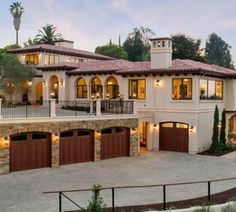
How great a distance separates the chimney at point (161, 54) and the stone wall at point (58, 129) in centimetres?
551

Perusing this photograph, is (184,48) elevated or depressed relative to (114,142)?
elevated

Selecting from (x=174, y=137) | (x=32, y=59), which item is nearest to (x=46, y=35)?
(x=32, y=59)

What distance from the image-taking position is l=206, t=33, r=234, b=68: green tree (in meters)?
95.1

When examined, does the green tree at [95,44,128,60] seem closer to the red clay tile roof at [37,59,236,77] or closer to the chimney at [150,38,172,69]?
the red clay tile roof at [37,59,236,77]

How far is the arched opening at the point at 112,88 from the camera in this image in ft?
114

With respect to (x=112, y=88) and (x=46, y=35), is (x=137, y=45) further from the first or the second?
(x=112, y=88)

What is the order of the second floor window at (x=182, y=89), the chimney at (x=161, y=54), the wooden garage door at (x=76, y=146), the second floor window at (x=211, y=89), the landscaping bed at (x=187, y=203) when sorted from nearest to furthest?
the landscaping bed at (x=187, y=203) < the wooden garage door at (x=76, y=146) < the second floor window at (x=182, y=89) < the second floor window at (x=211, y=89) < the chimney at (x=161, y=54)

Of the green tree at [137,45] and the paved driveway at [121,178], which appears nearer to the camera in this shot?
the paved driveway at [121,178]

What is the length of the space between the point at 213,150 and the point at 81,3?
21.2m

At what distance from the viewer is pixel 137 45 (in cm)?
7794

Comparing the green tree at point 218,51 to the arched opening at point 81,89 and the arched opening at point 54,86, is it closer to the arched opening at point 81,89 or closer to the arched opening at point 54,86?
the arched opening at point 54,86

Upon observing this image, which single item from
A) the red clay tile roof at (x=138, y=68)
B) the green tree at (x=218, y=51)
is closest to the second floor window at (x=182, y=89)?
the red clay tile roof at (x=138, y=68)

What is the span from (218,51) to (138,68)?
230ft

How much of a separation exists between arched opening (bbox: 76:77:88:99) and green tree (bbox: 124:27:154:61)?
38822 millimetres
